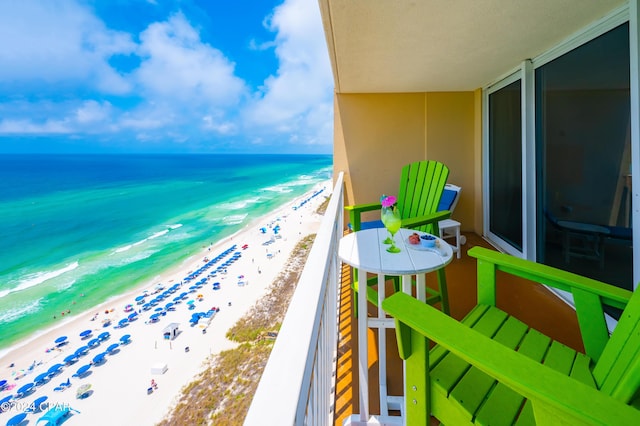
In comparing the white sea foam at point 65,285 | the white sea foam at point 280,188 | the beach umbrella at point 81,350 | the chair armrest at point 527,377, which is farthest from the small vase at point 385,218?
the white sea foam at point 280,188

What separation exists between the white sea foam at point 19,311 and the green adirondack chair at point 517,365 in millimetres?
15245

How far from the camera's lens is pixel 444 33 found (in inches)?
83.3

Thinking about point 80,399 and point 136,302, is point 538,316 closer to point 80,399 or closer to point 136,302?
point 80,399

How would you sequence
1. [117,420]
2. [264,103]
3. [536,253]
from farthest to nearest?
[264,103] < [117,420] < [536,253]

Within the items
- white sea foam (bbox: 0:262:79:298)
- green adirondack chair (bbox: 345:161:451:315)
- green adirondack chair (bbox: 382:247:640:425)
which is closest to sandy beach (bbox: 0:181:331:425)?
white sea foam (bbox: 0:262:79:298)

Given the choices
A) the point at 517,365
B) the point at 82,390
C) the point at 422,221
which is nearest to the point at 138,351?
the point at 82,390

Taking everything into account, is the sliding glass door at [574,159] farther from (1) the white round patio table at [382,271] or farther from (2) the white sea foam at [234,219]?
(2) the white sea foam at [234,219]

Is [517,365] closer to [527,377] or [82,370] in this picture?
[527,377]

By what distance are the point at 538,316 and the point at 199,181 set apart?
39758mm

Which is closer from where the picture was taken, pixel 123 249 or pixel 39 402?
pixel 39 402

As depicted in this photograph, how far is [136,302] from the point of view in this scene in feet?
33.5

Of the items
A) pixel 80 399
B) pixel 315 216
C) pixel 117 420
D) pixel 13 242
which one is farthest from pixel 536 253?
pixel 13 242

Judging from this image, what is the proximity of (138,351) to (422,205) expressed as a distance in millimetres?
8626

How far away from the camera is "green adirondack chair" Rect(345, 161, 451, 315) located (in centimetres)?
179
